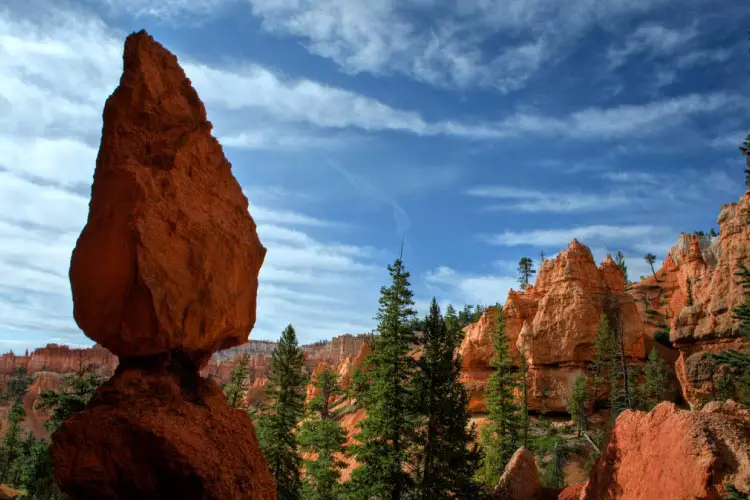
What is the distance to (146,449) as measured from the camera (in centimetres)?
942

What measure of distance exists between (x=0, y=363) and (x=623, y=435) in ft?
624

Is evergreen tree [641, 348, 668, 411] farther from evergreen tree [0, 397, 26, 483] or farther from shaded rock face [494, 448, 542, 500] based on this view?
evergreen tree [0, 397, 26, 483]

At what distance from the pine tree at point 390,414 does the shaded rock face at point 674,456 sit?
292 inches

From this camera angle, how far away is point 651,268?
392ft

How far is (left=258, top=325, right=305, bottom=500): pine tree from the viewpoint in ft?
83.1

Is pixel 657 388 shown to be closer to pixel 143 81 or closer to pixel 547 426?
pixel 547 426

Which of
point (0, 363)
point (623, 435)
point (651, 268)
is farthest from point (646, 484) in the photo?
point (0, 363)

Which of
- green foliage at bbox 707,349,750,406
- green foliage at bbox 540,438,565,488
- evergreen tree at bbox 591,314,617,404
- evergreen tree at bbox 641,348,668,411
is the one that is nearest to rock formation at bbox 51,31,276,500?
green foliage at bbox 540,438,565,488

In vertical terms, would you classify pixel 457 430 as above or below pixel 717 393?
below

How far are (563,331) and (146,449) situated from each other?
2113 inches

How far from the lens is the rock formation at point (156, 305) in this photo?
30.9ft

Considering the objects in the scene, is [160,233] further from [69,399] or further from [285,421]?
[285,421]

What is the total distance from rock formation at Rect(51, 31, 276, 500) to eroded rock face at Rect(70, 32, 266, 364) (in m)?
0.03

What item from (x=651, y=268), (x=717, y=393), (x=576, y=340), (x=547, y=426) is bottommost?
(x=547, y=426)
